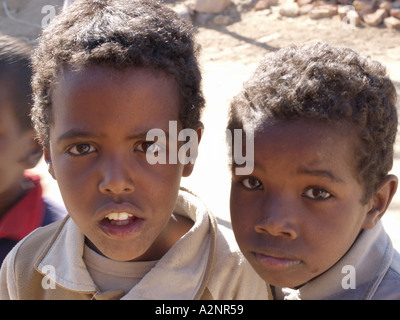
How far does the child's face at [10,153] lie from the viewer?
6.34 feet

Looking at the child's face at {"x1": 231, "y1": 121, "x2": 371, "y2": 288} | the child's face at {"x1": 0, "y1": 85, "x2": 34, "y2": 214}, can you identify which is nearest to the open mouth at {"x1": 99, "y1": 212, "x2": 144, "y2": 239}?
the child's face at {"x1": 231, "y1": 121, "x2": 371, "y2": 288}

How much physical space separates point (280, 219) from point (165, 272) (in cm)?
36

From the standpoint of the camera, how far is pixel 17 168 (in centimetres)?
195

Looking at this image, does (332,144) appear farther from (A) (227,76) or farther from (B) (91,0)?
(A) (227,76)

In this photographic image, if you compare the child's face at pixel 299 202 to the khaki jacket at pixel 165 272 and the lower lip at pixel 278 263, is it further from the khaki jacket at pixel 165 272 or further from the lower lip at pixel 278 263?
the khaki jacket at pixel 165 272

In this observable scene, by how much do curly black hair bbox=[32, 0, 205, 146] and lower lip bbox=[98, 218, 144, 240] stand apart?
0.95ft

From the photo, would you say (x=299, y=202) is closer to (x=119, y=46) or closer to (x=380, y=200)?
(x=380, y=200)

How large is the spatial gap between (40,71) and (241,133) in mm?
555

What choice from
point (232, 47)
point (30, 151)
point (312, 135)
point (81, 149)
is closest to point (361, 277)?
point (312, 135)

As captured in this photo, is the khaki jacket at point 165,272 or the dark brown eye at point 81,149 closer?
the dark brown eye at point 81,149

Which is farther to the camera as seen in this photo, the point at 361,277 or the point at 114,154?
the point at 361,277

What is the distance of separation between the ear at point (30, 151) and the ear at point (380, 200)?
1189 mm

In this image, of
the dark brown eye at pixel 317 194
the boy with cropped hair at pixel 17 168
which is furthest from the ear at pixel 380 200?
the boy with cropped hair at pixel 17 168
